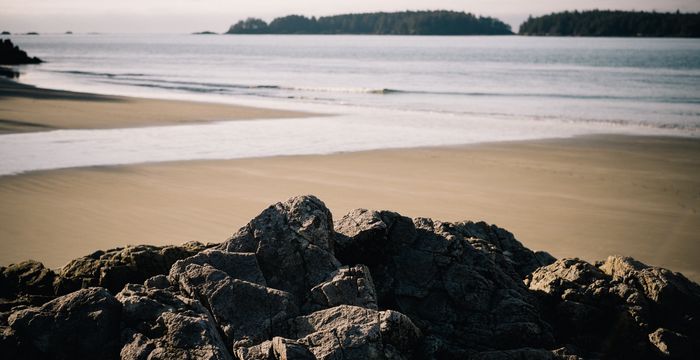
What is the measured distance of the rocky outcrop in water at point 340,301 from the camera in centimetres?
445

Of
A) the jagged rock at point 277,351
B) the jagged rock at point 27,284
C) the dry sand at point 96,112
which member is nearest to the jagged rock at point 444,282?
the jagged rock at point 277,351

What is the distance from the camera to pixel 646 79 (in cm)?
4891

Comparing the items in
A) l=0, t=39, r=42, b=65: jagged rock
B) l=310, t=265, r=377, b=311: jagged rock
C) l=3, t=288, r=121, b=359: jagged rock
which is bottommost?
l=3, t=288, r=121, b=359: jagged rock

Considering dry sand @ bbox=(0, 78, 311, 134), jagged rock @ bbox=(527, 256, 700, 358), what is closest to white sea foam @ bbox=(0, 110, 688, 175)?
dry sand @ bbox=(0, 78, 311, 134)

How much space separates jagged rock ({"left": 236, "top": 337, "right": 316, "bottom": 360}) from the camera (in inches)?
161

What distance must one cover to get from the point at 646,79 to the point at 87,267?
50.6 meters

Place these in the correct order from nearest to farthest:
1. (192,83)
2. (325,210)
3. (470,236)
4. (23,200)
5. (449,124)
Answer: (325,210) < (470,236) < (23,200) < (449,124) < (192,83)

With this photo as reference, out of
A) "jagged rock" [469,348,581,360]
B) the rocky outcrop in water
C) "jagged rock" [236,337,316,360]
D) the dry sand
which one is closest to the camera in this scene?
"jagged rock" [236,337,316,360]

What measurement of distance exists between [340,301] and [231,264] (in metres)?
1.02

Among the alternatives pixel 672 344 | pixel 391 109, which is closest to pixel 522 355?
pixel 672 344

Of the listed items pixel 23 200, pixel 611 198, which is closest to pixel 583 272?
pixel 611 198

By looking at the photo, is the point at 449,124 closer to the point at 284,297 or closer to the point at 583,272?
the point at 583,272

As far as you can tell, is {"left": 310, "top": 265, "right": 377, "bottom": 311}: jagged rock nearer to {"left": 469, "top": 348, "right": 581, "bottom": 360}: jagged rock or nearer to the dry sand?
{"left": 469, "top": 348, "right": 581, "bottom": 360}: jagged rock

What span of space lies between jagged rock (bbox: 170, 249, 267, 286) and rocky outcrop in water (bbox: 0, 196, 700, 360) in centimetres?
1
